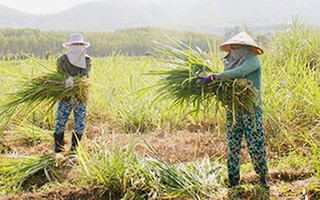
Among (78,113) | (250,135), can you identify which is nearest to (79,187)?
(78,113)

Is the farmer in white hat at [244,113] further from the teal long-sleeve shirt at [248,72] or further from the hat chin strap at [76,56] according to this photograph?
the hat chin strap at [76,56]

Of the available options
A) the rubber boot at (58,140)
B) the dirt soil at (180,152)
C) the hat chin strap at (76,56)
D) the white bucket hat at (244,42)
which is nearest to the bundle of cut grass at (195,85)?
the white bucket hat at (244,42)

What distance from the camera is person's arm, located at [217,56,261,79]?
273cm

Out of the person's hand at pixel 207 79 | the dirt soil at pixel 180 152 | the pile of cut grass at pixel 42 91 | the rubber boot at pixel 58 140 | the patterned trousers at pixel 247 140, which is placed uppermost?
the person's hand at pixel 207 79

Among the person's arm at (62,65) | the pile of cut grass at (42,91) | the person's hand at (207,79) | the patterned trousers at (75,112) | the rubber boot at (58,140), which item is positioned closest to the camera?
the person's hand at (207,79)

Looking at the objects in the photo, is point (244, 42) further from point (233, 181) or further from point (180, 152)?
point (180, 152)

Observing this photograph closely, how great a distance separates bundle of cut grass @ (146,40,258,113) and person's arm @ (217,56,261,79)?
0.16ft

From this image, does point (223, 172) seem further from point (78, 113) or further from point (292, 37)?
point (292, 37)

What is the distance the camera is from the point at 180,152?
421 cm

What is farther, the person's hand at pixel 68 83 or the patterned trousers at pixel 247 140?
the person's hand at pixel 68 83

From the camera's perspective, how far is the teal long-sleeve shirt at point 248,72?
2736 millimetres

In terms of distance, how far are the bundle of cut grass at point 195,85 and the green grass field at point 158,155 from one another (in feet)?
0.45

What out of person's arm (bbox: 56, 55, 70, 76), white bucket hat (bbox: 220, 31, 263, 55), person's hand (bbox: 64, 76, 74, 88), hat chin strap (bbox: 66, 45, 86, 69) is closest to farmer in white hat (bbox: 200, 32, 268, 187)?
white bucket hat (bbox: 220, 31, 263, 55)

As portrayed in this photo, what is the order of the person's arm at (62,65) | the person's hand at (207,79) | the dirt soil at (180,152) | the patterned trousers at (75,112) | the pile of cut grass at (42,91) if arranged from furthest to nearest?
the patterned trousers at (75,112), the person's arm at (62,65), the pile of cut grass at (42,91), the dirt soil at (180,152), the person's hand at (207,79)
